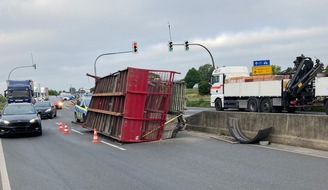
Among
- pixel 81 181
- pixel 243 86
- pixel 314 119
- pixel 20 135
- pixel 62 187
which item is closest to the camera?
pixel 62 187

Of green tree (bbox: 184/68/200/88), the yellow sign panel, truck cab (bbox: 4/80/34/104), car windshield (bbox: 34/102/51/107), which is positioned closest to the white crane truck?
the yellow sign panel

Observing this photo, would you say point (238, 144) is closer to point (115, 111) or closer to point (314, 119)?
point (314, 119)

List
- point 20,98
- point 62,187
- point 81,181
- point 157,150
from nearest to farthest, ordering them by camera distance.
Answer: point 62,187
point 81,181
point 157,150
point 20,98

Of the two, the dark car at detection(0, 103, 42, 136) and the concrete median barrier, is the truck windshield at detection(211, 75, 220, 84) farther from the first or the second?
the dark car at detection(0, 103, 42, 136)

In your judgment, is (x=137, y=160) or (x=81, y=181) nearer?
(x=81, y=181)

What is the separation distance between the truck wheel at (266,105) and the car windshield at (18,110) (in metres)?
12.8

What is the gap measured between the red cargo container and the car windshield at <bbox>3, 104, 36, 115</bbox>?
4.20 meters

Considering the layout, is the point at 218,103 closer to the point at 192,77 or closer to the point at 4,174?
the point at 4,174

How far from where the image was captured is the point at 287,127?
11.1 meters

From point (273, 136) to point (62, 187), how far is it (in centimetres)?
716

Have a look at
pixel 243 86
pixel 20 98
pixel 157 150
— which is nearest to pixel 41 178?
pixel 157 150

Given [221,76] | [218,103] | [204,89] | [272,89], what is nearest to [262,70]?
[218,103]

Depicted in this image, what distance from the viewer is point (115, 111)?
13.6m

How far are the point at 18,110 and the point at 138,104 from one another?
6.68 metres
